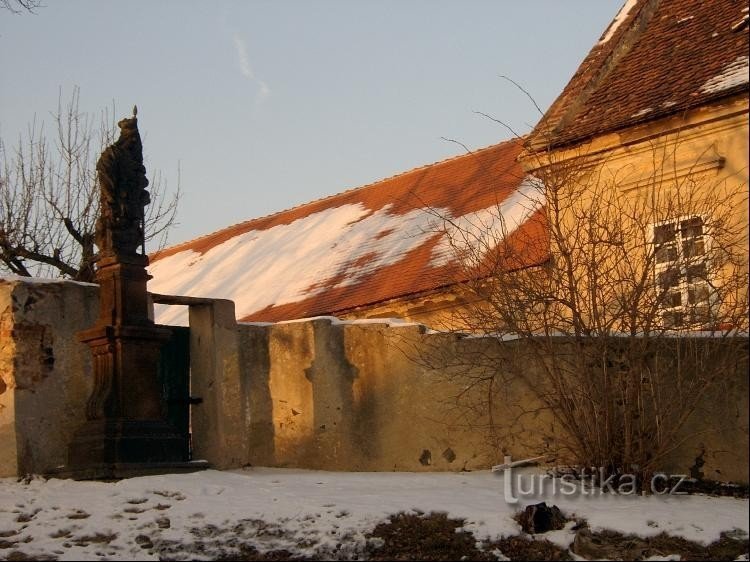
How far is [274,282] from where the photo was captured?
65.2 ft

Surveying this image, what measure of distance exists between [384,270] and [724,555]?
34.1 feet

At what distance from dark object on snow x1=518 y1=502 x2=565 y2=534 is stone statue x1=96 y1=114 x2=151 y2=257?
4.55 m

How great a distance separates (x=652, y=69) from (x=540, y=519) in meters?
8.21

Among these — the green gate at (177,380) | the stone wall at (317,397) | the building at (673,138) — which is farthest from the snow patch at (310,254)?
the green gate at (177,380)

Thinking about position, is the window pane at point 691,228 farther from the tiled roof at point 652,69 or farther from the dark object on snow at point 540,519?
the dark object on snow at point 540,519

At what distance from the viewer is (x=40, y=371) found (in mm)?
10250

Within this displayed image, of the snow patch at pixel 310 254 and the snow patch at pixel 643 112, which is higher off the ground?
the snow patch at pixel 643 112

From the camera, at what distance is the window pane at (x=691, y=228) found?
9.79 metres

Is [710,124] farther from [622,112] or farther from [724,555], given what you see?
[724,555]

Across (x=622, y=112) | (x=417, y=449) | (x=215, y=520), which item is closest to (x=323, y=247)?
(x=622, y=112)

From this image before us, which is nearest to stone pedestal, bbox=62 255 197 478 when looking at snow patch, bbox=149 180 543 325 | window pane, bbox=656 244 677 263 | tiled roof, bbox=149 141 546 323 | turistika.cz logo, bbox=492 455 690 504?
turistika.cz logo, bbox=492 455 690 504

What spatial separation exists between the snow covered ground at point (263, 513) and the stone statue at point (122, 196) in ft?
7.47

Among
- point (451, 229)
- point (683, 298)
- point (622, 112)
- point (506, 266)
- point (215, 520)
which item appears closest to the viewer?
point (215, 520)

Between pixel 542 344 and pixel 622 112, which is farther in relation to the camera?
pixel 622 112
